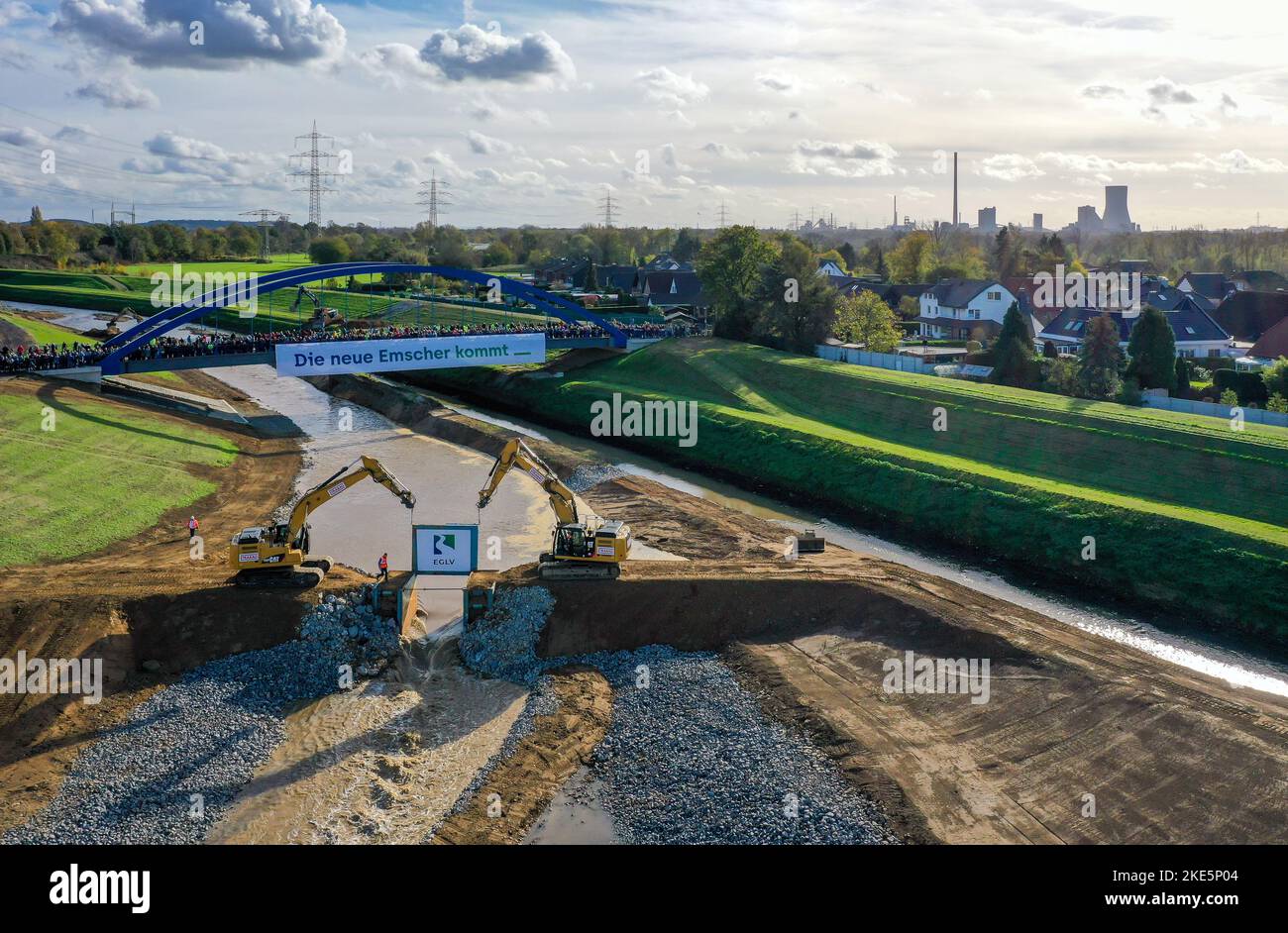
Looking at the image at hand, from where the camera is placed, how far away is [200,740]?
26.5m

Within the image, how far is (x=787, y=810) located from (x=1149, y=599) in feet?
63.7

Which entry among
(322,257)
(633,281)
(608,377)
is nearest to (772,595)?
(608,377)

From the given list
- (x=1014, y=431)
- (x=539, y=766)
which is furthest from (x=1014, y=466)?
(x=539, y=766)

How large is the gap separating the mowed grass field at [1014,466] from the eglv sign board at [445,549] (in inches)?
764

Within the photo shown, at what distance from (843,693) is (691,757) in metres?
5.27

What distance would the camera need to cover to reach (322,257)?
148250 mm

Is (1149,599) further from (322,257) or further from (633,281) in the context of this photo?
(322,257)

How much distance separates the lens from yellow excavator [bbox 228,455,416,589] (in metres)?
32.9

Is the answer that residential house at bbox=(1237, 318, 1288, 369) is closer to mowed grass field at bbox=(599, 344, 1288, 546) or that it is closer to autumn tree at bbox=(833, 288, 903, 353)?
mowed grass field at bbox=(599, 344, 1288, 546)

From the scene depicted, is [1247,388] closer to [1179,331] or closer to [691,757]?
[1179,331]

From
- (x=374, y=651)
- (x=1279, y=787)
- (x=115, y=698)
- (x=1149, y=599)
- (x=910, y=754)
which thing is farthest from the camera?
(x=1149, y=599)

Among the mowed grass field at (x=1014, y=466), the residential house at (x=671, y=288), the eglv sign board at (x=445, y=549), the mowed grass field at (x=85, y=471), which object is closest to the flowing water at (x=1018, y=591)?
the mowed grass field at (x=1014, y=466)
